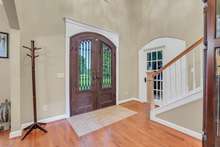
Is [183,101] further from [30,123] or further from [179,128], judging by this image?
[30,123]

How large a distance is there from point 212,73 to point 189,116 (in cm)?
239

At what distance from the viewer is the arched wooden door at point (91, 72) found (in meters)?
4.26

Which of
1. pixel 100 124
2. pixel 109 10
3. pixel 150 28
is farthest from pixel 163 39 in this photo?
pixel 100 124

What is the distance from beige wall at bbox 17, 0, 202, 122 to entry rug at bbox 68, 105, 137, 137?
56cm

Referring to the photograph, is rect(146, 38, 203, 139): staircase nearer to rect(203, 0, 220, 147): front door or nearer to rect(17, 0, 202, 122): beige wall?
rect(17, 0, 202, 122): beige wall

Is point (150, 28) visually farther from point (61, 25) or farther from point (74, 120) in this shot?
point (74, 120)

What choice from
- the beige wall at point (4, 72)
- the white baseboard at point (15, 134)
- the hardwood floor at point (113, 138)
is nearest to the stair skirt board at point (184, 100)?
the hardwood floor at point (113, 138)

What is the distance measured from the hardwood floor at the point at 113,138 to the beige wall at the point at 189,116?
211 millimetres

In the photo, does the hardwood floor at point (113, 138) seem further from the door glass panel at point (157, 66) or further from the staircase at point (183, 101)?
the door glass panel at point (157, 66)

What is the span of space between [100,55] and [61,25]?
1.52 meters

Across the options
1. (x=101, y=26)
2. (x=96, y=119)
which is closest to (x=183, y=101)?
(x=96, y=119)

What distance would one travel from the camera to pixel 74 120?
3.90 meters

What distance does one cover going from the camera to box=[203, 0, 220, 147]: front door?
0.90 meters

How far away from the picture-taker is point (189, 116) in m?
2.96
